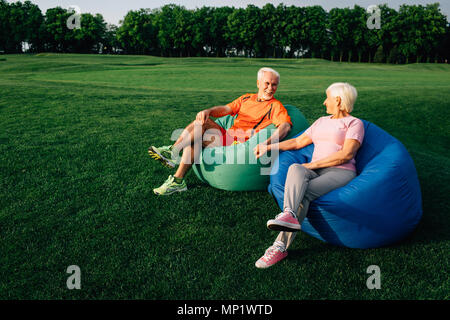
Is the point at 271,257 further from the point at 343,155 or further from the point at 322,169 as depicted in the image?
the point at 343,155

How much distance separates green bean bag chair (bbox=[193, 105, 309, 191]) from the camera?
13.2 ft

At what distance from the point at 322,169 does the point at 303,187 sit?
1.49 feet

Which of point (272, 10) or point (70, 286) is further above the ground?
point (272, 10)

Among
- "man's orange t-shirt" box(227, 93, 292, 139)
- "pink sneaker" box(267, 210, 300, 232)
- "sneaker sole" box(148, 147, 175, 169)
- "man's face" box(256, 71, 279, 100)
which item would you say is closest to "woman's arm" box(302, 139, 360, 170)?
"pink sneaker" box(267, 210, 300, 232)

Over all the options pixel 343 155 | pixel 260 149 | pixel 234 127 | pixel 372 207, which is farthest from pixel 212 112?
pixel 372 207

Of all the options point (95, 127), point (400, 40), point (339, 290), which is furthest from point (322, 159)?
point (400, 40)

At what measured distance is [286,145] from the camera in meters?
3.84

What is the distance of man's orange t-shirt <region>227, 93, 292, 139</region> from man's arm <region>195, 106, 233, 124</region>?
117mm

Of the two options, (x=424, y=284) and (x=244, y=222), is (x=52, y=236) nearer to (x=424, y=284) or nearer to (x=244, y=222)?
(x=244, y=222)

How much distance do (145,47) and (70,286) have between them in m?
62.7

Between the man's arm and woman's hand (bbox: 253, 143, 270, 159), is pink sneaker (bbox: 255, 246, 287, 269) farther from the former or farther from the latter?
the man's arm
